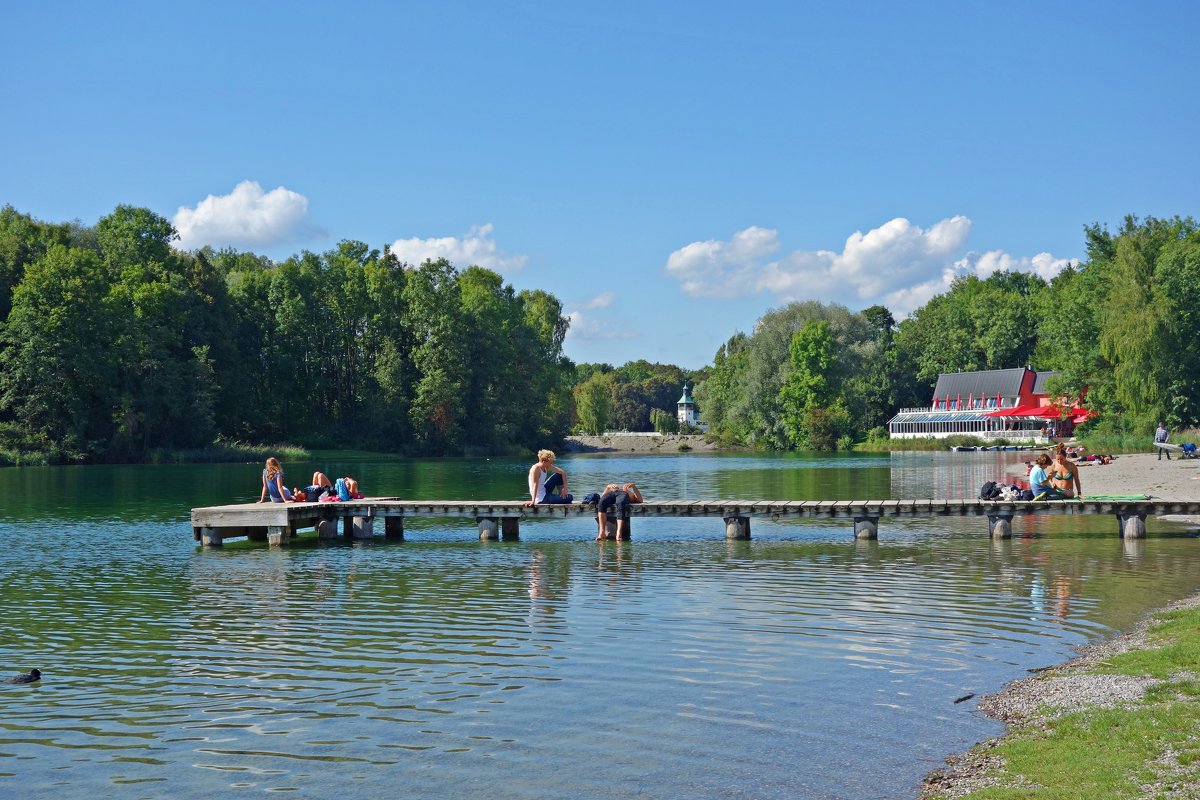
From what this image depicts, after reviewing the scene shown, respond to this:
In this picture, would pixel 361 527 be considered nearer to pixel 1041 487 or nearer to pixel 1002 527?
pixel 1002 527

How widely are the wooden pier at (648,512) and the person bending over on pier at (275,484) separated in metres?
0.87

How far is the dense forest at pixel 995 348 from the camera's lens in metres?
68.0

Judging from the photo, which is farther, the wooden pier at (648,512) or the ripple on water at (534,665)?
the wooden pier at (648,512)

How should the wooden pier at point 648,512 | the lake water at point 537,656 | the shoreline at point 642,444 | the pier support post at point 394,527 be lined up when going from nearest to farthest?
1. the lake water at point 537,656
2. the wooden pier at point 648,512
3. the pier support post at point 394,527
4. the shoreline at point 642,444

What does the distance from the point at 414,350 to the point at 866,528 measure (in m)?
76.7

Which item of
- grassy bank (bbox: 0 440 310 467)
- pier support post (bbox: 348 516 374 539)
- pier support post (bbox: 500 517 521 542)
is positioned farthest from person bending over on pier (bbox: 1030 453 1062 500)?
grassy bank (bbox: 0 440 310 467)

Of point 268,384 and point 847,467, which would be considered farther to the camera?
point 268,384

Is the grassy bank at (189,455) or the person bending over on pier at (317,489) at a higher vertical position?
the grassy bank at (189,455)

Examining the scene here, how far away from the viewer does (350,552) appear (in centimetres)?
2488

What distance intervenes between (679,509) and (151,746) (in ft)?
58.2

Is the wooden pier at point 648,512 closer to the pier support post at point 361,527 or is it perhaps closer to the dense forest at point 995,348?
the pier support post at point 361,527

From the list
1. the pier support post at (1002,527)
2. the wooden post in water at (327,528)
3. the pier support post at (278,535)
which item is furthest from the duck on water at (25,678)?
the pier support post at (1002,527)

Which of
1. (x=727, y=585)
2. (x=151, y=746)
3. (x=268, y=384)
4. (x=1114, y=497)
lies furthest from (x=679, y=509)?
(x=268, y=384)

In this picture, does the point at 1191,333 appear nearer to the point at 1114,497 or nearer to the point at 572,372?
the point at 1114,497
